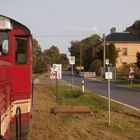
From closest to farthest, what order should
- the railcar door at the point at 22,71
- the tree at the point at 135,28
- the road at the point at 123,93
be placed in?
the railcar door at the point at 22,71, the road at the point at 123,93, the tree at the point at 135,28

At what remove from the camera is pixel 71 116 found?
18953 mm

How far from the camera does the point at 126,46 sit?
366ft

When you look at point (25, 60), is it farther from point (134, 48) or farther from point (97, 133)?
point (134, 48)

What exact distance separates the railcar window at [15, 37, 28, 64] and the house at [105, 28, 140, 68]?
95.1 meters

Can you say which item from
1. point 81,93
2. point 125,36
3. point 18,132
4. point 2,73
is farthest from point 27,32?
point 125,36

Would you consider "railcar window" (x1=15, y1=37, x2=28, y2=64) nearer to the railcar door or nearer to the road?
the railcar door

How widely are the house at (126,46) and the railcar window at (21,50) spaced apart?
95.1 meters

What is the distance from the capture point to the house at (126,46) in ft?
358

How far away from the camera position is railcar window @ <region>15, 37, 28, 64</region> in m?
12.2

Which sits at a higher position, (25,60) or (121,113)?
(25,60)

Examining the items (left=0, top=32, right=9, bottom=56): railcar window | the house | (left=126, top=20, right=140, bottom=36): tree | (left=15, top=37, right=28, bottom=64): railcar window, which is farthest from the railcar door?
(left=126, top=20, right=140, bottom=36): tree

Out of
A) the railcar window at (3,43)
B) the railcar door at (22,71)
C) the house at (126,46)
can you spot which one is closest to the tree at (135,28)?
the house at (126,46)

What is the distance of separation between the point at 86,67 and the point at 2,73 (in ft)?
331

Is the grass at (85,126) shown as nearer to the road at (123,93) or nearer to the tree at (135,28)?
the road at (123,93)
